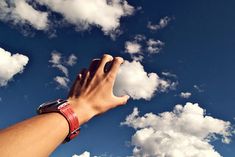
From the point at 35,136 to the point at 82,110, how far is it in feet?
3.71

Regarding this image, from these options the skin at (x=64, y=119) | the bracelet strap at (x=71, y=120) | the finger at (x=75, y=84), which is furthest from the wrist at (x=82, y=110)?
the finger at (x=75, y=84)

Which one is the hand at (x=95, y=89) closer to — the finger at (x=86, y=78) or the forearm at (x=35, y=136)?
the finger at (x=86, y=78)

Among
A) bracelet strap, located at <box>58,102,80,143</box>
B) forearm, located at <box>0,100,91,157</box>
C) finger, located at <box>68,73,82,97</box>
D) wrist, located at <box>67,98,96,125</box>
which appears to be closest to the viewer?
forearm, located at <box>0,100,91,157</box>

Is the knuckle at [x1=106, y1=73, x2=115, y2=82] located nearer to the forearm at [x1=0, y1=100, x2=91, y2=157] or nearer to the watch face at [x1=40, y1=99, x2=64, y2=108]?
the watch face at [x1=40, y1=99, x2=64, y2=108]

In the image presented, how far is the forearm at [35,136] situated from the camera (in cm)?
315

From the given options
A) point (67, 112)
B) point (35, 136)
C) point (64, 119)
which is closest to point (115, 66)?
point (67, 112)

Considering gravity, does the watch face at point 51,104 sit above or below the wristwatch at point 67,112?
above

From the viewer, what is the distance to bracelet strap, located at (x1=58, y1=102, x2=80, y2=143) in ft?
13.4

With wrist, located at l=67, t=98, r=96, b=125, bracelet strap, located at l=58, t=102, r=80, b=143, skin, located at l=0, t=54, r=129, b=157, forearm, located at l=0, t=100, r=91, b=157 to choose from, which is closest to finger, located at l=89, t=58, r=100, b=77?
skin, located at l=0, t=54, r=129, b=157

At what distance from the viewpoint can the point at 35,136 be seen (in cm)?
339

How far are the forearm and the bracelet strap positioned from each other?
64 millimetres

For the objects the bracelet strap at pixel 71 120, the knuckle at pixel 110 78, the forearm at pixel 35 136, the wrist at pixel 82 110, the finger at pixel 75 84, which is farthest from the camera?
the finger at pixel 75 84

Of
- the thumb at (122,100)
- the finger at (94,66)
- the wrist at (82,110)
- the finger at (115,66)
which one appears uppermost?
the finger at (94,66)

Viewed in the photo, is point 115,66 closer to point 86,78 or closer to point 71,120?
point 86,78
